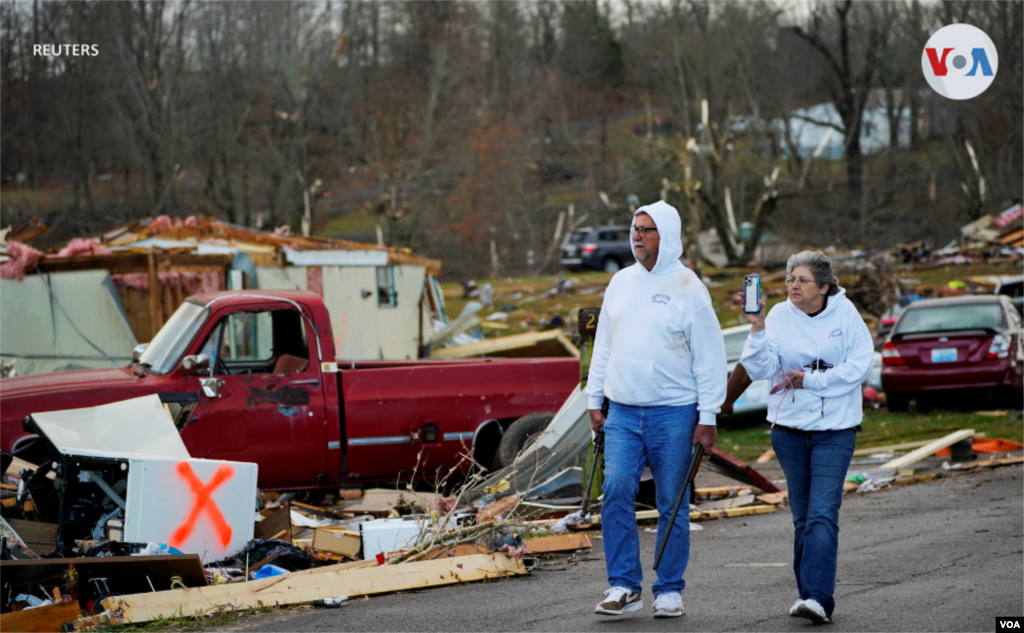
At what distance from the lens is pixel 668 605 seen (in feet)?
16.6

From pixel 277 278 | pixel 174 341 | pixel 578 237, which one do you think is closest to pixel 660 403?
pixel 174 341

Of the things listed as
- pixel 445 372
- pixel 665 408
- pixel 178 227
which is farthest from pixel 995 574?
pixel 178 227

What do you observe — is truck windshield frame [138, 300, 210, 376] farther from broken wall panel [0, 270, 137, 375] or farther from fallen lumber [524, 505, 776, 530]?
broken wall panel [0, 270, 137, 375]

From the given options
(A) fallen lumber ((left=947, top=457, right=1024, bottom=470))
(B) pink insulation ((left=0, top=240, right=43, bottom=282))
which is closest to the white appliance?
(A) fallen lumber ((left=947, top=457, right=1024, bottom=470))

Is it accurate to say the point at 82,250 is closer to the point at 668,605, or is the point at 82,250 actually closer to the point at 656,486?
the point at 656,486

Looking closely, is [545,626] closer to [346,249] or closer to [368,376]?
[368,376]

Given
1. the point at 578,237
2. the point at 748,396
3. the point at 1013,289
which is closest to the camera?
the point at 748,396

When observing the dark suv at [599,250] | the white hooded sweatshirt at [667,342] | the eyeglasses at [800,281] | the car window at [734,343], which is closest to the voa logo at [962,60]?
the dark suv at [599,250]

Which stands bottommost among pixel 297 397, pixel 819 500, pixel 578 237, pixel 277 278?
pixel 297 397

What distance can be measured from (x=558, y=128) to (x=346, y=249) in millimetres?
42129

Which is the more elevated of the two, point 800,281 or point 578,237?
point 800,281

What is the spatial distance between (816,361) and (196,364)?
5.33 meters

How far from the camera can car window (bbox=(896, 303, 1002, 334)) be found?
47.5 ft

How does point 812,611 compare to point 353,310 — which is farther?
point 353,310
